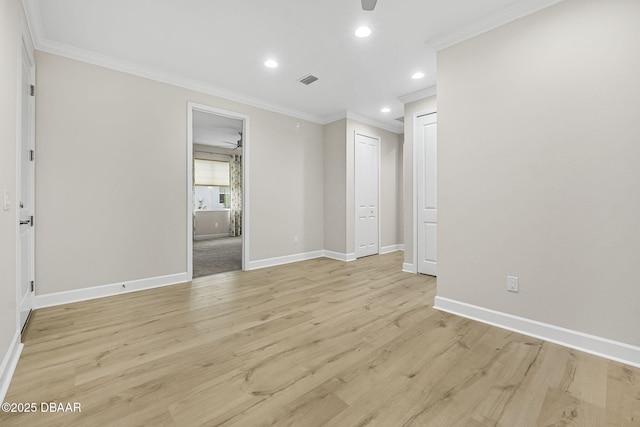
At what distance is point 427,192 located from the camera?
4.13 meters

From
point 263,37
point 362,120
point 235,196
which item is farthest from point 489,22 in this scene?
point 235,196

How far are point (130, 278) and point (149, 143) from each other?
1639mm

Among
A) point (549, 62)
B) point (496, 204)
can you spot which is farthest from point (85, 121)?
point (549, 62)

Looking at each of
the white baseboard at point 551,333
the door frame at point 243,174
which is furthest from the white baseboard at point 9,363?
the white baseboard at point 551,333

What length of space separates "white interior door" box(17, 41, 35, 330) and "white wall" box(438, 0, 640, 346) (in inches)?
150

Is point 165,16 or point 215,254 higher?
point 165,16

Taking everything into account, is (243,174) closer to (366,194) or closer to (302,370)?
(366,194)

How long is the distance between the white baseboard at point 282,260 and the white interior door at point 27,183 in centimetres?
242

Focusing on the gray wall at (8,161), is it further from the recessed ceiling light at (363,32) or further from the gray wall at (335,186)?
the gray wall at (335,186)

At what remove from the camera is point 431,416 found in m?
1.39

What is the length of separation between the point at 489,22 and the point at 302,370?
3.15 m

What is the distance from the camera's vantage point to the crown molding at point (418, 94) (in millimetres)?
3990

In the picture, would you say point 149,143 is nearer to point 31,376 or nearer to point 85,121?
point 85,121

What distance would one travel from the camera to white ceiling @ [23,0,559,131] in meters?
2.34
